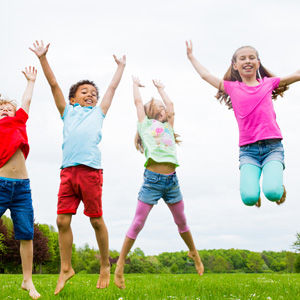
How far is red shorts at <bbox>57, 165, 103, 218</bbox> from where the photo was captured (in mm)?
5473

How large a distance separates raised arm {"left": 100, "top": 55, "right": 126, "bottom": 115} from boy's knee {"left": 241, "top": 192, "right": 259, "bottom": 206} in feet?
8.25

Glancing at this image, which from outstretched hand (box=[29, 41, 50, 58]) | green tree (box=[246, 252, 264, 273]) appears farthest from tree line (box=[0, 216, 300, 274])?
outstretched hand (box=[29, 41, 50, 58])

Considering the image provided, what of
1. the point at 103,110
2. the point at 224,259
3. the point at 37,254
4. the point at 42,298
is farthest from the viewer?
the point at 37,254

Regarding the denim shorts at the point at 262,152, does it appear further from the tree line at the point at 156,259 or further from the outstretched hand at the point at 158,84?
the tree line at the point at 156,259

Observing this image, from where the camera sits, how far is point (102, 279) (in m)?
5.64

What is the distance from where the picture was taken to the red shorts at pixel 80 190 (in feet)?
18.0

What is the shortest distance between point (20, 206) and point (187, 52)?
362 centimetres

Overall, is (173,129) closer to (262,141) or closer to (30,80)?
(262,141)

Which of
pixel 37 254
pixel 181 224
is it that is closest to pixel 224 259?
pixel 37 254

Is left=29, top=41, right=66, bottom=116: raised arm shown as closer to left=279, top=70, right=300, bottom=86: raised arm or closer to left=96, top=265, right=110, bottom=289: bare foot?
left=96, top=265, right=110, bottom=289: bare foot

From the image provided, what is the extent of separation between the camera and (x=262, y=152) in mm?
5590

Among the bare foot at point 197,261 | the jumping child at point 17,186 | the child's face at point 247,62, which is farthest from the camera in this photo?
the bare foot at point 197,261

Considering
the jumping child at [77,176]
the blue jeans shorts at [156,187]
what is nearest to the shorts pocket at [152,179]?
the blue jeans shorts at [156,187]

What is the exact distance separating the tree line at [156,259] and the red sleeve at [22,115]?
86.1ft
